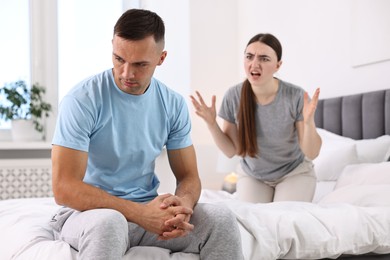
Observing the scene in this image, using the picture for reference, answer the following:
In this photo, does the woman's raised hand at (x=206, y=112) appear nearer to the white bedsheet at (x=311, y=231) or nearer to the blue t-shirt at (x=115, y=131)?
the white bedsheet at (x=311, y=231)

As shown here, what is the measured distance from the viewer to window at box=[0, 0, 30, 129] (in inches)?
173

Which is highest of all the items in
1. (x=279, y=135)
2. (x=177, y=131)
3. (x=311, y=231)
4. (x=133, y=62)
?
(x=133, y=62)

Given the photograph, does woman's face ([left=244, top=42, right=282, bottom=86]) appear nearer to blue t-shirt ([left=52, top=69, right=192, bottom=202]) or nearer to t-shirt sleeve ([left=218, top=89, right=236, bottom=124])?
t-shirt sleeve ([left=218, top=89, right=236, bottom=124])

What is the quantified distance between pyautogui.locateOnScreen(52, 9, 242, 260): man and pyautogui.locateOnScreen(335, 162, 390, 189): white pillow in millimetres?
1118

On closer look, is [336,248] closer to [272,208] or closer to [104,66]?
[272,208]

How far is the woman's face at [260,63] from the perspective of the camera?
8.89ft

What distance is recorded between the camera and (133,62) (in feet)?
5.33

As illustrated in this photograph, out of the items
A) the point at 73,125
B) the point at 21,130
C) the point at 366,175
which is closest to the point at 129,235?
the point at 73,125

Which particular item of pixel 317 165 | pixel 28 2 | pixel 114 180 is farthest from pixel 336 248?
pixel 28 2

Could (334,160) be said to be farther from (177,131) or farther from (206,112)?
(177,131)

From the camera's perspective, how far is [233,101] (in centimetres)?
284

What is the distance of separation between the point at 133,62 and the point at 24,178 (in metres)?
2.81

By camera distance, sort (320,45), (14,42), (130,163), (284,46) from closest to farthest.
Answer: (130,163)
(320,45)
(284,46)
(14,42)

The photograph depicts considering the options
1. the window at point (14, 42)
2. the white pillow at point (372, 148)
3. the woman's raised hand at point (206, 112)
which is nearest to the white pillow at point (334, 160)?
the white pillow at point (372, 148)
